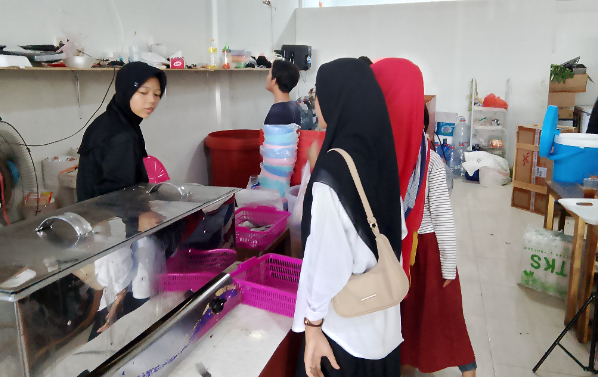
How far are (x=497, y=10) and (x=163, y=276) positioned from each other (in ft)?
22.6

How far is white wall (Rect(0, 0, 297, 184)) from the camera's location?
2158 millimetres

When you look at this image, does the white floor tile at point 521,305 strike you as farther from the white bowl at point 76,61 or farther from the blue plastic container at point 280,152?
the white bowl at point 76,61

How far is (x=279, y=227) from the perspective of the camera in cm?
185

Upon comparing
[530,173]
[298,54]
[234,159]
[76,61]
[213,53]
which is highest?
[298,54]

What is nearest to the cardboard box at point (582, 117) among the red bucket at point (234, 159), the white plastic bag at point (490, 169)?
the white plastic bag at point (490, 169)

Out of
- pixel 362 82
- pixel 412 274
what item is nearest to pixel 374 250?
pixel 362 82

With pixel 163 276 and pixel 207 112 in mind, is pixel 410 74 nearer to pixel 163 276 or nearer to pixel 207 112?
pixel 163 276

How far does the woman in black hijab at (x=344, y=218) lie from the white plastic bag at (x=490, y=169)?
5.26 meters

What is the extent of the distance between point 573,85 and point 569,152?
3939 mm

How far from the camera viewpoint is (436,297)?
1713 mm

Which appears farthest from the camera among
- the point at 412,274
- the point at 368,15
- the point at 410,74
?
the point at 368,15

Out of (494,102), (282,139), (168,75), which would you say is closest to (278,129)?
(282,139)

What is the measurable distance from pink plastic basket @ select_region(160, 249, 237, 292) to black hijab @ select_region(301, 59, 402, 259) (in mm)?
292

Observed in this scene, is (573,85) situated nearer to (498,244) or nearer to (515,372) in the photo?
(498,244)
